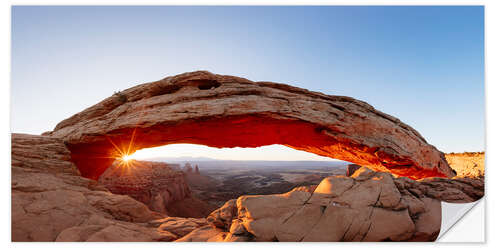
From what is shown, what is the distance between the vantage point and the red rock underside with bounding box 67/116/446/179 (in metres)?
6.25

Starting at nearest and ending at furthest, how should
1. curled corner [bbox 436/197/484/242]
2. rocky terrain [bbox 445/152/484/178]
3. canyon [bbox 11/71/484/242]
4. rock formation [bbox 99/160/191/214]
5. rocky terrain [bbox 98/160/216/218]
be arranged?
canyon [bbox 11/71/484/242] < curled corner [bbox 436/197/484/242] < rocky terrain [bbox 445/152/484/178] < rock formation [bbox 99/160/191/214] < rocky terrain [bbox 98/160/216/218]

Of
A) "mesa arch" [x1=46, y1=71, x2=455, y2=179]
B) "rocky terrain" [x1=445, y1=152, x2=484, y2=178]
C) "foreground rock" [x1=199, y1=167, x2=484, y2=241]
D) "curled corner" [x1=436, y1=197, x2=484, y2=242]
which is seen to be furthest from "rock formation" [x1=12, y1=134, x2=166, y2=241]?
"rocky terrain" [x1=445, y1=152, x2=484, y2=178]

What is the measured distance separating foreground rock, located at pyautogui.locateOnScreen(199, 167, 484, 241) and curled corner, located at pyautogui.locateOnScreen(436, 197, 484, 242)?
→ 6.3 inches

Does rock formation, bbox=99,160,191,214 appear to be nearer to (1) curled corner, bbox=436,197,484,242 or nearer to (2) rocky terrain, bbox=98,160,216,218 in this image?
(2) rocky terrain, bbox=98,160,216,218

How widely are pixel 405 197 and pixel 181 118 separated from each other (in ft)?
22.8

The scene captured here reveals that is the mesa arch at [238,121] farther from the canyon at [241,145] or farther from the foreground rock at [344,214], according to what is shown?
the foreground rock at [344,214]

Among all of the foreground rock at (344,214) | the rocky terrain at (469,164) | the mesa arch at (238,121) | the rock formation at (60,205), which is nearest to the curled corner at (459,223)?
the foreground rock at (344,214)

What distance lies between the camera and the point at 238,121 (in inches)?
243

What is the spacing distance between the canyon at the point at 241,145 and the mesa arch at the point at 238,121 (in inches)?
1.7

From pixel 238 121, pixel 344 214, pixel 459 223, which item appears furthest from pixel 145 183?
pixel 459 223

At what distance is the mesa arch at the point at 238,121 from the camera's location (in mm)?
5957

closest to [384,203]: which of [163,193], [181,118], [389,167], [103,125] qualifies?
[389,167]

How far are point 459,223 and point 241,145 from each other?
7.37 metres
